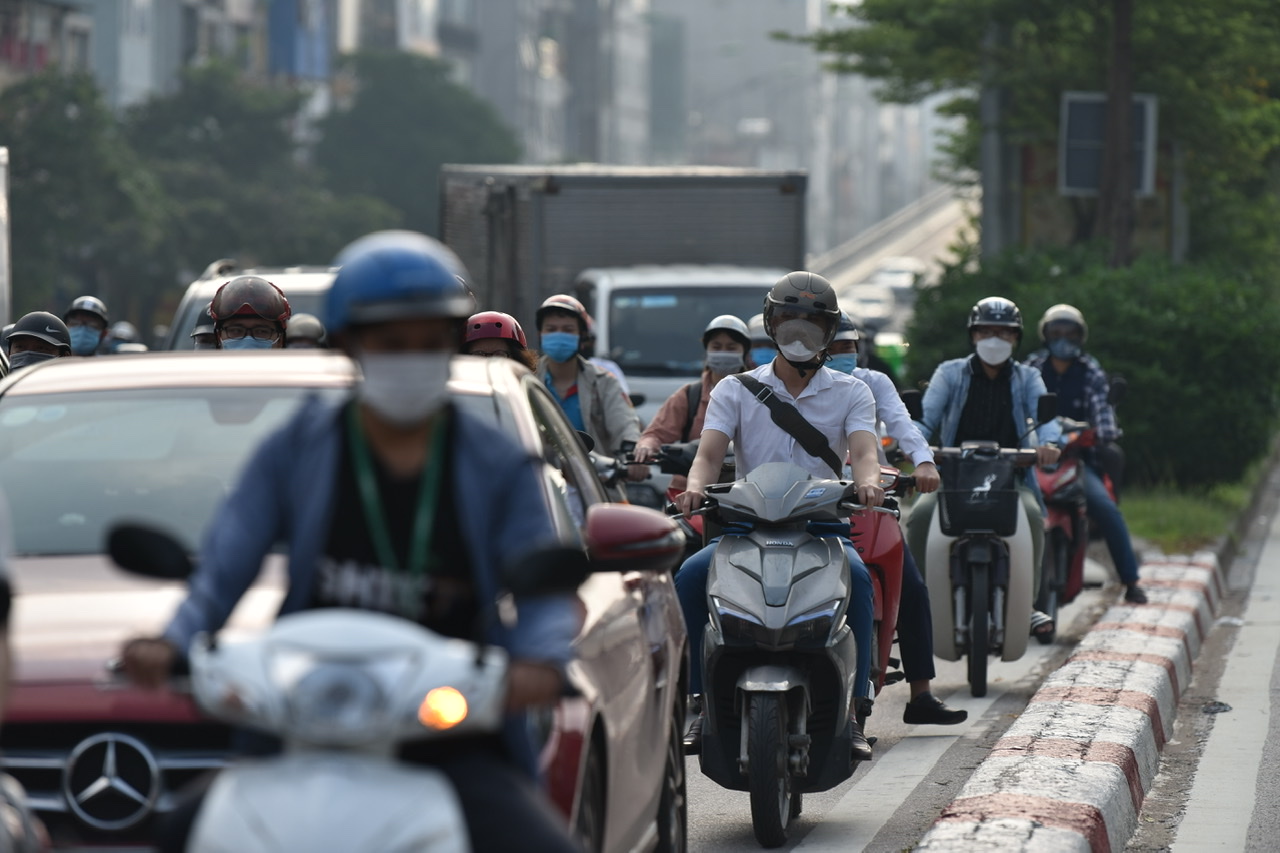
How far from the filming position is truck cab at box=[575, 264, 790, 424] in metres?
16.8

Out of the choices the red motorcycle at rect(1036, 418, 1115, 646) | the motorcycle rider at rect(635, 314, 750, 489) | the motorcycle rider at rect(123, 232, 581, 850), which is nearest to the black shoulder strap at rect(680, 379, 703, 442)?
the motorcycle rider at rect(635, 314, 750, 489)

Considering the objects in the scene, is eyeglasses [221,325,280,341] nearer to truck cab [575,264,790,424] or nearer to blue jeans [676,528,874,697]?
blue jeans [676,528,874,697]

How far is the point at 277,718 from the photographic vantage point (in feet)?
10.3

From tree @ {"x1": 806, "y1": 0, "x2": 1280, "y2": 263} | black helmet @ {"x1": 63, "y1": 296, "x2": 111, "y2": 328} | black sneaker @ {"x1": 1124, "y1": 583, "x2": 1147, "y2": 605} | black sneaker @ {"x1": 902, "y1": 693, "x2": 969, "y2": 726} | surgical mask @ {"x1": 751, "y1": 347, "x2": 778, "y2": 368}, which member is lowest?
black sneaker @ {"x1": 1124, "y1": 583, "x2": 1147, "y2": 605}

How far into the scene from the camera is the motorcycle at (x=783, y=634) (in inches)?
271

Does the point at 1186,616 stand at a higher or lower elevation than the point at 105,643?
lower

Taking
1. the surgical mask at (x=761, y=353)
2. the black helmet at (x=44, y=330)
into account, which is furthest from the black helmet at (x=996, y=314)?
the black helmet at (x=44, y=330)

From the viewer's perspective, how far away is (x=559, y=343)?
10.3 meters

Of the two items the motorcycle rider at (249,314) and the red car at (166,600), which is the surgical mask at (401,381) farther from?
the motorcycle rider at (249,314)

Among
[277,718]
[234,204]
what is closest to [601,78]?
[234,204]

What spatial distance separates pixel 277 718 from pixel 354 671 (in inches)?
4.7

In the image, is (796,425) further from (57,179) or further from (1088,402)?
(57,179)

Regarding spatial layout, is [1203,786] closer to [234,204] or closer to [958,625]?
[958,625]

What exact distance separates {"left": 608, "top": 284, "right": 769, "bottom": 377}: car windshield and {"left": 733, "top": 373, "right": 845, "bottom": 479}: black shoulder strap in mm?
9333
